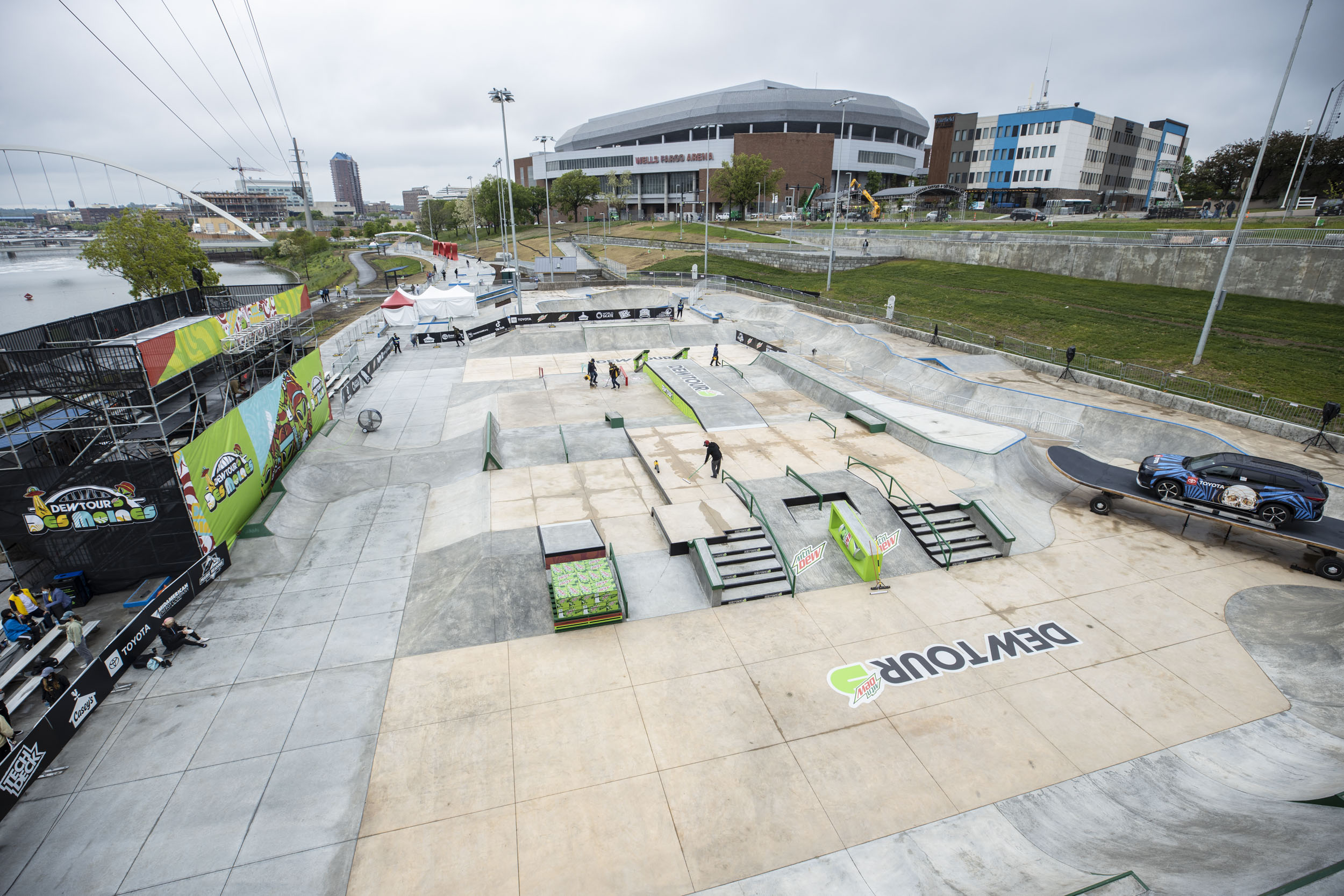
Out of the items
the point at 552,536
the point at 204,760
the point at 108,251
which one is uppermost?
the point at 108,251

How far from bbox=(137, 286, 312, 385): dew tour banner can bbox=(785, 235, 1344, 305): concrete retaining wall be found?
153 feet

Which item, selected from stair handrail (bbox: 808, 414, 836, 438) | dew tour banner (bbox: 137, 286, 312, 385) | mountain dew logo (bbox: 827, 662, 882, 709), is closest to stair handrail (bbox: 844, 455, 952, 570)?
stair handrail (bbox: 808, 414, 836, 438)

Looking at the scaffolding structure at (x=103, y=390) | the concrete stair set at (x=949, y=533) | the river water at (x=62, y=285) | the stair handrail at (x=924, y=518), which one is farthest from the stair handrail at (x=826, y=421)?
the river water at (x=62, y=285)

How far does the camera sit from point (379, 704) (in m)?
10.6

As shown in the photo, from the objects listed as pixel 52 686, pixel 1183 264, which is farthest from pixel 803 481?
pixel 1183 264

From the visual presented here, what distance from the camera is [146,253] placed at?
3944 centimetres

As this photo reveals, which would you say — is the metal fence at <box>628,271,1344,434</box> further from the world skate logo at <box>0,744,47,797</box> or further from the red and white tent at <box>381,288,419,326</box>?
the world skate logo at <box>0,744,47,797</box>

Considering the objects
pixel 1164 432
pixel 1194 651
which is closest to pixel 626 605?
pixel 1194 651

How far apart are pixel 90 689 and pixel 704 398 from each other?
1986 centimetres

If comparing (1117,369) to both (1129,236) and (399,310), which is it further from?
(399,310)

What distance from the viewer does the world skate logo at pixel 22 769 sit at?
859cm

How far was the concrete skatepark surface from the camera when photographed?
26.0ft

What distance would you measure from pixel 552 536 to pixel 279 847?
751 centimetres

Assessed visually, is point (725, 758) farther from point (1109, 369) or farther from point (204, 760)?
point (1109, 369)
